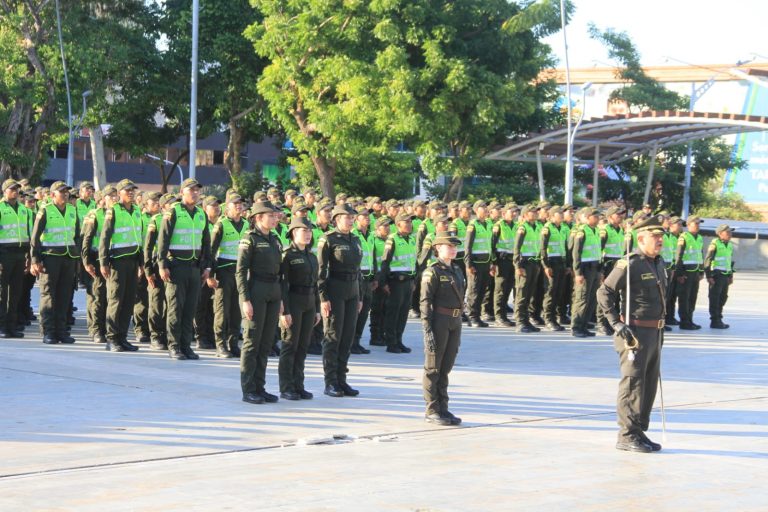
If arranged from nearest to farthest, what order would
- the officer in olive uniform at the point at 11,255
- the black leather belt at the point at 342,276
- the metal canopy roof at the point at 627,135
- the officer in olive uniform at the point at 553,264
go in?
the black leather belt at the point at 342,276 → the officer in olive uniform at the point at 11,255 → the officer in olive uniform at the point at 553,264 → the metal canopy roof at the point at 627,135

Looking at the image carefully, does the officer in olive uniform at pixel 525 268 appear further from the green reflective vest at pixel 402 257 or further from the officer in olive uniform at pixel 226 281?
the officer in olive uniform at pixel 226 281

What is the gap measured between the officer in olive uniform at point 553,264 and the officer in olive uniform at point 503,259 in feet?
1.84

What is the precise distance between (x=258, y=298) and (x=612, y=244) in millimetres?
9360

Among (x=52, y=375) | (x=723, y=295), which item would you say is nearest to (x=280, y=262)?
(x=52, y=375)

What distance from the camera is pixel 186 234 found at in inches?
587

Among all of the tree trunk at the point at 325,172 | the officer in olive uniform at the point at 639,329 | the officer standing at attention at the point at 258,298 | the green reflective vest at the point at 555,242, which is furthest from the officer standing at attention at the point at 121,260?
the tree trunk at the point at 325,172

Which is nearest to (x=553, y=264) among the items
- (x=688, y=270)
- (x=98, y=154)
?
(x=688, y=270)

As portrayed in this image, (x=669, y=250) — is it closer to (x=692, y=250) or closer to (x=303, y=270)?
(x=692, y=250)

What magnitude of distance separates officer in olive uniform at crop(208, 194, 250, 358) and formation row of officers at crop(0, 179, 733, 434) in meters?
0.02

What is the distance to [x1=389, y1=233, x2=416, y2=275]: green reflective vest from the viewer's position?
17.3m

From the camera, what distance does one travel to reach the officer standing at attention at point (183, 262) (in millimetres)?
14805

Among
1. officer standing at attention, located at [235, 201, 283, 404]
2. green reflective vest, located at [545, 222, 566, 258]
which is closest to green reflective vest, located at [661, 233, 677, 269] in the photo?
green reflective vest, located at [545, 222, 566, 258]

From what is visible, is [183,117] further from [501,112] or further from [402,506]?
[402,506]

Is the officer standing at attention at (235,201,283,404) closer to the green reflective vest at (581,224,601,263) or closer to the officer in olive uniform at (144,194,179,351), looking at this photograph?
the officer in olive uniform at (144,194,179,351)
